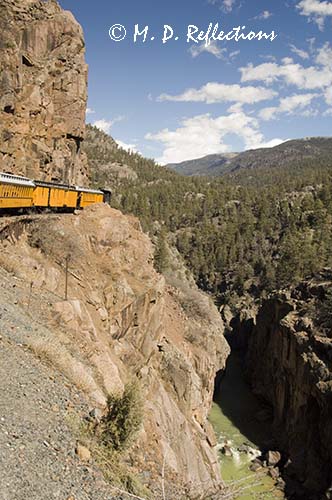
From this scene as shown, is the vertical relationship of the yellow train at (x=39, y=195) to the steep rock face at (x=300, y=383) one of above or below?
above

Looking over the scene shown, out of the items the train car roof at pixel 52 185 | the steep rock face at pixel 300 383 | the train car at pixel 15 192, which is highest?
the train car roof at pixel 52 185

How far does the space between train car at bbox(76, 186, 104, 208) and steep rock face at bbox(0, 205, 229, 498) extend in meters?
2.19

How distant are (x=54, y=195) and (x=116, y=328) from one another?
9.78m

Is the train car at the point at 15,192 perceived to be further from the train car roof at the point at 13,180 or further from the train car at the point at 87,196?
the train car at the point at 87,196

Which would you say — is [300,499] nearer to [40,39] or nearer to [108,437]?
[108,437]

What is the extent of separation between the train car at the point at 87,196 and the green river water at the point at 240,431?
19796 millimetres

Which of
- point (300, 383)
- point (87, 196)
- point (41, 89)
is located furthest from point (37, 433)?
point (300, 383)

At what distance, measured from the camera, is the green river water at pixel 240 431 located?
105 feet

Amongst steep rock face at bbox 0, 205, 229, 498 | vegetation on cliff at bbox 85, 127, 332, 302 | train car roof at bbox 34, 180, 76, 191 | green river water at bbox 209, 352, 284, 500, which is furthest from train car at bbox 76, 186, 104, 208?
vegetation on cliff at bbox 85, 127, 332, 302

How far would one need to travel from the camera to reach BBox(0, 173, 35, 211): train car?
62.8 feet

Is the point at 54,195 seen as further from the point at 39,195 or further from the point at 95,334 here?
the point at 95,334

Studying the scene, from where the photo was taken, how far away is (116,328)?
826 inches

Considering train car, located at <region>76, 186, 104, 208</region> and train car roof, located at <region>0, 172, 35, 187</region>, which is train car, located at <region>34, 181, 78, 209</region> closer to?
train car, located at <region>76, 186, 104, 208</region>

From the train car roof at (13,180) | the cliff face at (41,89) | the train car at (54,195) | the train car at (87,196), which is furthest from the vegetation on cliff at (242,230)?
the train car roof at (13,180)
